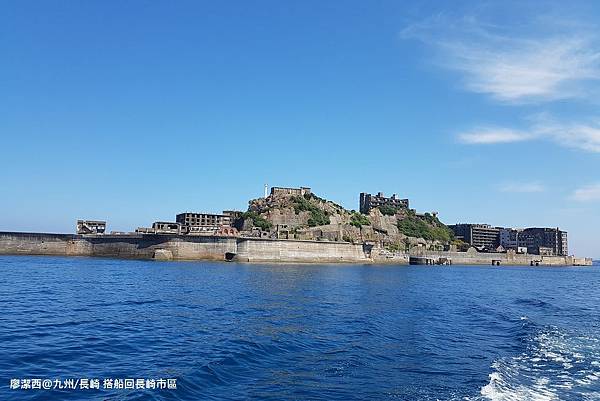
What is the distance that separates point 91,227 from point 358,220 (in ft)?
295

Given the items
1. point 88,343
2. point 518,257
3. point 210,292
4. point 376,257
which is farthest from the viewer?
point 518,257

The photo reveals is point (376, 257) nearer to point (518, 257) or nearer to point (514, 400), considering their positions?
point (518, 257)

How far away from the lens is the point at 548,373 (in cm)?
1736

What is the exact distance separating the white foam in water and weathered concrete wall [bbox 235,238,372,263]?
79.9 metres

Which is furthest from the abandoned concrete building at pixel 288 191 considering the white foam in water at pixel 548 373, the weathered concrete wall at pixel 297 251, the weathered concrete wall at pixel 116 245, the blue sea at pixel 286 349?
the white foam in water at pixel 548 373

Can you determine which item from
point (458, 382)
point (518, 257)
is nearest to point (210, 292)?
point (458, 382)

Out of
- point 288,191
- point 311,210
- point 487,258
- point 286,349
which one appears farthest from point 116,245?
point 487,258

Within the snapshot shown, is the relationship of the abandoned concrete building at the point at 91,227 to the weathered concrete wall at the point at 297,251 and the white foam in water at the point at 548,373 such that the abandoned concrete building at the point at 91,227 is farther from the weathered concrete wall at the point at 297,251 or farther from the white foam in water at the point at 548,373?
the white foam in water at the point at 548,373

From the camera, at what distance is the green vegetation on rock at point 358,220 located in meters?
160

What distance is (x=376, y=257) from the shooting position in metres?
134

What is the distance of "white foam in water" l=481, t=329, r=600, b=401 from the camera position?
14492 mm

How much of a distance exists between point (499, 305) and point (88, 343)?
3389 centimetres

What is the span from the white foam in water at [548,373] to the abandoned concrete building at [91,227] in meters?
102

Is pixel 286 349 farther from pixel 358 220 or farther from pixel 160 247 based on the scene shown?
pixel 358 220
